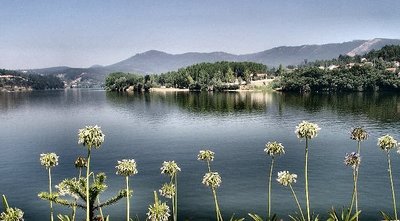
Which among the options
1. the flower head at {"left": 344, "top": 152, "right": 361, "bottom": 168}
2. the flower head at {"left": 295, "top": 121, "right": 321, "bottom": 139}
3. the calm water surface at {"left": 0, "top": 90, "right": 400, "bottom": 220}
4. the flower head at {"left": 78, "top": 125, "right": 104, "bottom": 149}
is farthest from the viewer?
the calm water surface at {"left": 0, "top": 90, "right": 400, "bottom": 220}

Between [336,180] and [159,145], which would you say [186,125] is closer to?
[159,145]

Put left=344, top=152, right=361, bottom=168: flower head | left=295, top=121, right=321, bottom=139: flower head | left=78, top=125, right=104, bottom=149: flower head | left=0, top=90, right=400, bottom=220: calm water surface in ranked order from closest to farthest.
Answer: left=78, top=125, right=104, bottom=149: flower head < left=295, top=121, right=321, bottom=139: flower head < left=344, top=152, right=361, bottom=168: flower head < left=0, top=90, right=400, bottom=220: calm water surface

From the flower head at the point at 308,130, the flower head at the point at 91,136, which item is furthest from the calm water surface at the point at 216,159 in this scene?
the flower head at the point at 91,136

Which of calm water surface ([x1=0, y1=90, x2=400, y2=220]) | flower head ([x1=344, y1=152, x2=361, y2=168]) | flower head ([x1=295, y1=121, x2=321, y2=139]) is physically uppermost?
flower head ([x1=295, y1=121, x2=321, y2=139])

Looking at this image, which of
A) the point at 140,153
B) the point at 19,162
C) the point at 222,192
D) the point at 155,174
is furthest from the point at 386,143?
the point at 19,162

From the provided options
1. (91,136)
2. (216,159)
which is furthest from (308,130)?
(216,159)

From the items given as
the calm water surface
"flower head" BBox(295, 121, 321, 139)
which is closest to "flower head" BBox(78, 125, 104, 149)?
"flower head" BBox(295, 121, 321, 139)

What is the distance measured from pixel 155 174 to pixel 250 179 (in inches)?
780

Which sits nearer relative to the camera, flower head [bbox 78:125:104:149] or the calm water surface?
flower head [bbox 78:125:104:149]

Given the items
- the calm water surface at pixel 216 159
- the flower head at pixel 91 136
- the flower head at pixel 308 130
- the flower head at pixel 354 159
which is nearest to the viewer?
the flower head at pixel 91 136

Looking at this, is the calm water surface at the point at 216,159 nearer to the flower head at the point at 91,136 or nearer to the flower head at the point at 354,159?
the flower head at the point at 354,159

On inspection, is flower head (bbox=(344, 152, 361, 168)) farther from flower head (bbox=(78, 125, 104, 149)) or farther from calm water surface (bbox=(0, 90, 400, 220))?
calm water surface (bbox=(0, 90, 400, 220))

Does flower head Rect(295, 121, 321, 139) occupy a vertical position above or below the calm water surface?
above

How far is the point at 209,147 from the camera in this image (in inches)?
4658
